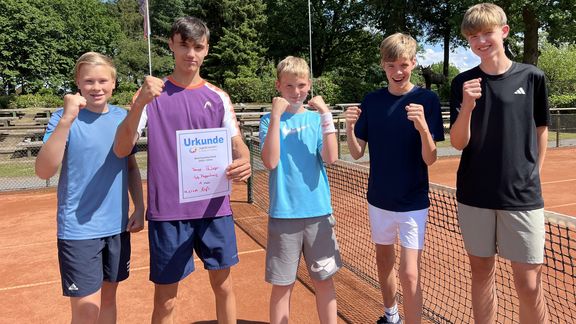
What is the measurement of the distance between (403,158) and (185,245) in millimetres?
1463

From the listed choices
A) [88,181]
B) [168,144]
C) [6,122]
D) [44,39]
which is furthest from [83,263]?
[44,39]

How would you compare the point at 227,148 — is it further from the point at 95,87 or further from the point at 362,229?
the point at 362,229

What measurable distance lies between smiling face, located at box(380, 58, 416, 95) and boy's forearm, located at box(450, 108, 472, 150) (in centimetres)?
45

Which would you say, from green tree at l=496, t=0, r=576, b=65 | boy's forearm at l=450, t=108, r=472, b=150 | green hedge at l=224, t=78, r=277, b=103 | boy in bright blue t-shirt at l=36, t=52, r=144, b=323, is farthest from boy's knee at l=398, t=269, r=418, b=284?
green hedge at l=224, t=78, r=277, b=103

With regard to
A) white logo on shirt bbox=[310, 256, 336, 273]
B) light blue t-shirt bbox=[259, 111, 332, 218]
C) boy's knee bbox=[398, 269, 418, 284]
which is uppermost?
light blue t-shirt bbox=[259, 111, 332, 218]

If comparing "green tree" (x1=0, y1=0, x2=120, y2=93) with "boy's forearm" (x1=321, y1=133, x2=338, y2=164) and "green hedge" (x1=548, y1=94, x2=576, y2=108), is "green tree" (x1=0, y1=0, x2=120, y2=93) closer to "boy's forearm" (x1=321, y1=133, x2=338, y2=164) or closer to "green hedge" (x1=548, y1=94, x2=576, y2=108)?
"green hedge" (x1=548, y1=94, x2=576, y2=108)

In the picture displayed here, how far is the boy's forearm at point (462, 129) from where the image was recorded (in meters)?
2.47

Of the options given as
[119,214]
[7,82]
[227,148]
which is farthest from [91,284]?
[7,82]

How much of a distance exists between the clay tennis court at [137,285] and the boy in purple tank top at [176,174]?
120cm

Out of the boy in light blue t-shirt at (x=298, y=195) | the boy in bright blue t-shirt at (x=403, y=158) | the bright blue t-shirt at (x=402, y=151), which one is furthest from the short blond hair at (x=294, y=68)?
the bright blue t-shirt at (x=402, y=151)

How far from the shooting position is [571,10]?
1831 cm

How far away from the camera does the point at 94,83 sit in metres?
2.50

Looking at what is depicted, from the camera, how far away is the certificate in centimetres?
253

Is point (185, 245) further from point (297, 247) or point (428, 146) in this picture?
point (428, 146)
